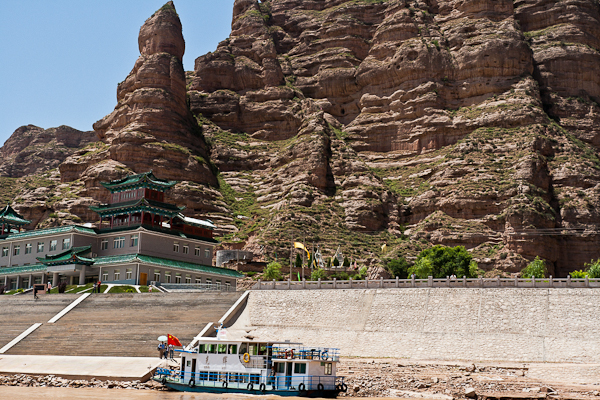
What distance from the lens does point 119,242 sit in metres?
92.2

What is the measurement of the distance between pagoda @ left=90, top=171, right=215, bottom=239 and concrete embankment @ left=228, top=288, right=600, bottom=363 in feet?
90.9

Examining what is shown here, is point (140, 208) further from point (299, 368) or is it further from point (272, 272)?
point (299, 368)

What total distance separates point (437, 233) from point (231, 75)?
231ft

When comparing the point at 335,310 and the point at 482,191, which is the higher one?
the point at 482,191

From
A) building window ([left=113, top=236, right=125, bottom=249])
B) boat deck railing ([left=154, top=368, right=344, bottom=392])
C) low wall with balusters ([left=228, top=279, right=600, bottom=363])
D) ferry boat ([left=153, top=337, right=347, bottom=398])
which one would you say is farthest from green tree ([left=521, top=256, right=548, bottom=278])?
ferry boat ([left=153, top=337, right=347, bottom=398])

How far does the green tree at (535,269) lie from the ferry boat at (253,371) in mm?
60124

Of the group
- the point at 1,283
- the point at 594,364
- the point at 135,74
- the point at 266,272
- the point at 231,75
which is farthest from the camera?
the point at 231,75

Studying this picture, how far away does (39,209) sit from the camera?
138500 mm

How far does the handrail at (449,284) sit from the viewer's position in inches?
2473

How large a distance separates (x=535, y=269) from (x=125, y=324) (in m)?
61.9

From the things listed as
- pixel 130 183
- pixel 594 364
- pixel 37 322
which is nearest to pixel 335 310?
pixel 594 364

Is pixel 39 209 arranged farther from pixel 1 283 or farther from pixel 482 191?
pixel 482 191

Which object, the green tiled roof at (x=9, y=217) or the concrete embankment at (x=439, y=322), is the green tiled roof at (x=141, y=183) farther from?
the concrete embankment at (x=439, y=322)

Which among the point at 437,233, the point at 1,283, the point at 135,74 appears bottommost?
the point at 1,283
